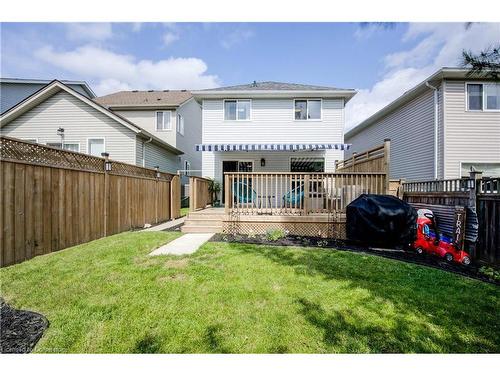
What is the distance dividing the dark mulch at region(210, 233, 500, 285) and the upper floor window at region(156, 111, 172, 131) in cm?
1316

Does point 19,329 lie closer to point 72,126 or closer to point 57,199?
point 57,199

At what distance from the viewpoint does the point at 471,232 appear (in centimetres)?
548

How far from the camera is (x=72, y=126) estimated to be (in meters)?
13.9

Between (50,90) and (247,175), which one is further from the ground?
(50,90)

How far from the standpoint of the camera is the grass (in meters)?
2.52

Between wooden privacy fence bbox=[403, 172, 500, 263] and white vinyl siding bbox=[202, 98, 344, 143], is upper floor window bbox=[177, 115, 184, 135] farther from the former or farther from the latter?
wooden privacy fence bbox=[403, 172, 500, 263]

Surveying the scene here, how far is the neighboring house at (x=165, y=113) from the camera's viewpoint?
18.0 meters

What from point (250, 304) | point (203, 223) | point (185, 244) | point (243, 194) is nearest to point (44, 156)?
point (185, 244)

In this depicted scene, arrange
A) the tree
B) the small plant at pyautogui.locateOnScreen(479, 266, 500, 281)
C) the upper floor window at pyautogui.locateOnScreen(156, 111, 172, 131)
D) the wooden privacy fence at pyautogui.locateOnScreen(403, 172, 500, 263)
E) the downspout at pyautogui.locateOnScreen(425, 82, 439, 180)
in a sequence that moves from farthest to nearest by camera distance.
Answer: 1. the upper floor window at pyautogui.locateOnScreen(156, 111, 172, 131)
2. the downspout at pyautogui.locateOnScreen(425, 82, 439, 180)
3. the wooden privacy fence at pyautogui.locateOnScreen(403, 172, 500, 263)
4. the small plant at pyautogui.locateOnScreen(479, 266, 500, 281)
5. the tree

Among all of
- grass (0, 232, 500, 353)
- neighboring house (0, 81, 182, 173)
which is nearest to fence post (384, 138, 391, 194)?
grass (0, 232, 500, 353)

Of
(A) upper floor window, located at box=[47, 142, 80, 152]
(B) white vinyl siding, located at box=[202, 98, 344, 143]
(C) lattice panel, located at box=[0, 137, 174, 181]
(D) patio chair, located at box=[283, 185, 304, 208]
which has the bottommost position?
(D) patio chair, located at box=[283, 185, 304, 208]
